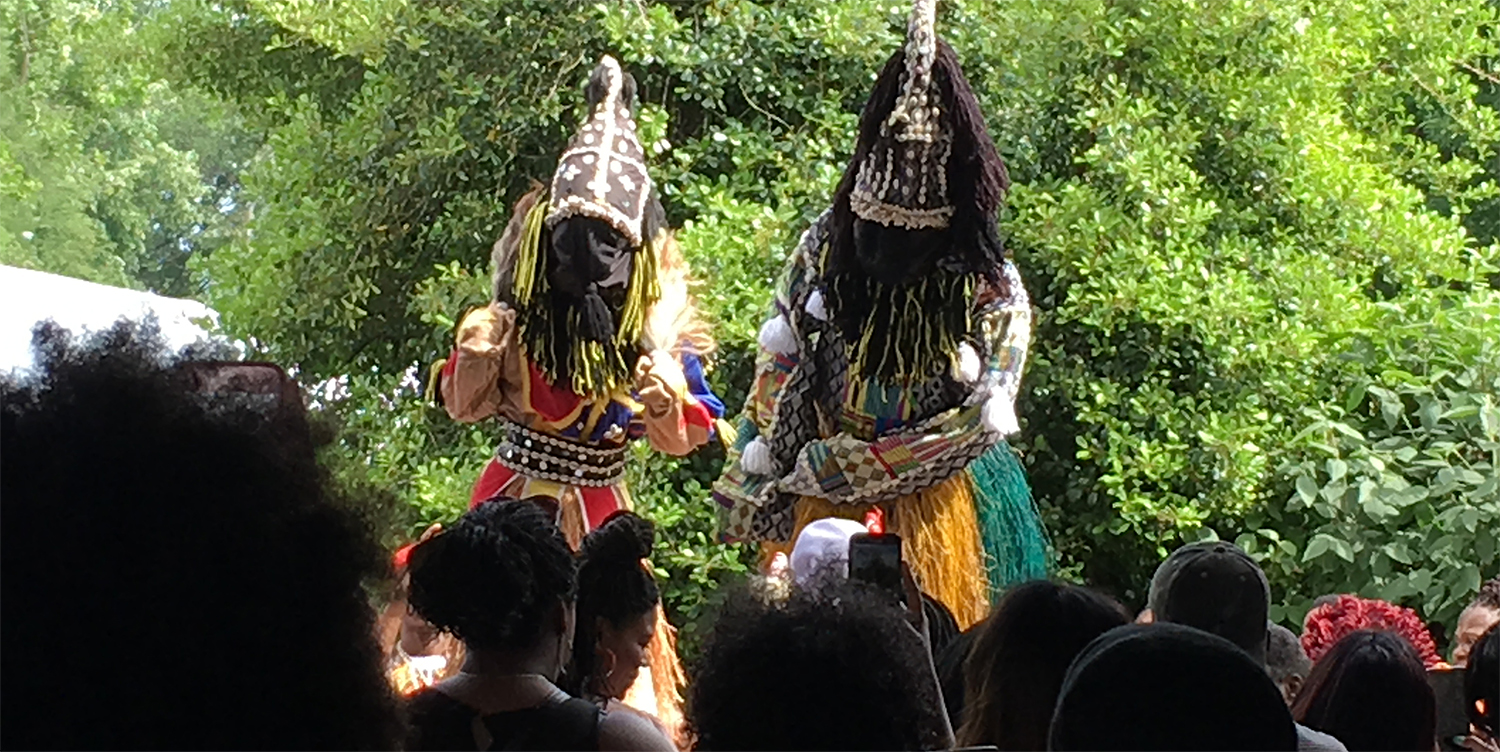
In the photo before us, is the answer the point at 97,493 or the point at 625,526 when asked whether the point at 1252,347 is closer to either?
the point at 625,526

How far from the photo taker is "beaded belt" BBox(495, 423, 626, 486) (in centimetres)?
442

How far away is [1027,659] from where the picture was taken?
97.9 inches

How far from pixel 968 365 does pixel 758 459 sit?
54cm

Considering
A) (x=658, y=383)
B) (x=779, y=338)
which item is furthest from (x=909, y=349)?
(x=658, y=383)

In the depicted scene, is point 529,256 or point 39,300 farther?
point 39,300

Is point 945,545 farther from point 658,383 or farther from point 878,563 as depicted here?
point 878,563

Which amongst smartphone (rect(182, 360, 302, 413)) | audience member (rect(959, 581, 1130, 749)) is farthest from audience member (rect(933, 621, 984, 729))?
smartphone (rect(182, 360, 302, 413))

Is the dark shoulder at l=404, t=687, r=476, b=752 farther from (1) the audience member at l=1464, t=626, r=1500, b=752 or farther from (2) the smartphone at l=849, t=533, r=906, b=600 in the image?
(1) the audience member at l=1464, t=626, r=1500, b=752

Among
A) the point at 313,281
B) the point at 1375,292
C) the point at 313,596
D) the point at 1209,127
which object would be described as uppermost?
the point at 313,596

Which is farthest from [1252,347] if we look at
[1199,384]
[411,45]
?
[411,45]

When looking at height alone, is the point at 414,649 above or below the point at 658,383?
below

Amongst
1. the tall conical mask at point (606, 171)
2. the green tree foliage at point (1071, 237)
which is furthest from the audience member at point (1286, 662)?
the green tree foliage at point (1071, 237)

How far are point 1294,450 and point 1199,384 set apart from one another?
346 mm

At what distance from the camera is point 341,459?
5.31 ft
